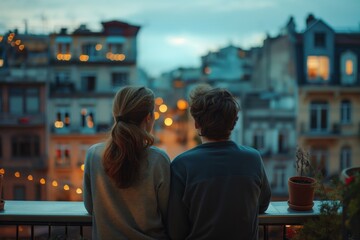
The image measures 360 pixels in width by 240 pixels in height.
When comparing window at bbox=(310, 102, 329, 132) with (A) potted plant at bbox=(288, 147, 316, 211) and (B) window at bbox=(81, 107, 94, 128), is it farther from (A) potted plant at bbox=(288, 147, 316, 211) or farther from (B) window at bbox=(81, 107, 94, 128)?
(A) potted plant at bbox=(288, 147, 316, 211)

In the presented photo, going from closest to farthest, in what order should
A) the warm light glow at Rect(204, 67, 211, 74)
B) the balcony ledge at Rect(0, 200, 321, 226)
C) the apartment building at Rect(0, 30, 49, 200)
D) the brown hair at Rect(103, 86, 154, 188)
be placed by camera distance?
the brown hair at Rect(103, 86, 154, 188) → the balcony ledge at Rect(0, 200, 321, 226) → the apartment building at Rect(0, 30, 49, 200) → the warm light glow at Rect(204, 67, 211, 74)

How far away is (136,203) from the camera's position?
9.30 feet

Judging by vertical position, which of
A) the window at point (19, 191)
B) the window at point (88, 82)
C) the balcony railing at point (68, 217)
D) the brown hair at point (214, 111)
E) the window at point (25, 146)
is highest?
the window at point (88, 82)

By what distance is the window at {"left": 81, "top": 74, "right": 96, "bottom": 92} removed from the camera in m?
26.6

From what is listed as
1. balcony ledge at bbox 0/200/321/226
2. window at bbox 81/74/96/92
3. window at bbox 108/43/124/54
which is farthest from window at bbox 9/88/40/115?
balcony ledge at bbox 0/200/321/226

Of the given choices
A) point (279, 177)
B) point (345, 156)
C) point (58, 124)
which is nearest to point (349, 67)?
point (345, 156)

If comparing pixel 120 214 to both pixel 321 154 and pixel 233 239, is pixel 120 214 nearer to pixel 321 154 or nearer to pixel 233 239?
pixel 233 239

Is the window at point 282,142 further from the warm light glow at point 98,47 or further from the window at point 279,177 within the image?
the warm light glow at point 98,47


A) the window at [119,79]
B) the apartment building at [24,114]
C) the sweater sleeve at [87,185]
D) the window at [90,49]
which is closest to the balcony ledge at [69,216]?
the sweater sleeve at [87,185]

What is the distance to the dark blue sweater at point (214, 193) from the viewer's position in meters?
2.76

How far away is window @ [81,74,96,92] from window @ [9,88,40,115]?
2.49 meters

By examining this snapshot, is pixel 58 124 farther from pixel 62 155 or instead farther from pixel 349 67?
pixel 349 67

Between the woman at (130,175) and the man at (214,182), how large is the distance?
9 centimetres

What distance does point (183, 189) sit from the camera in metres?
2.82
